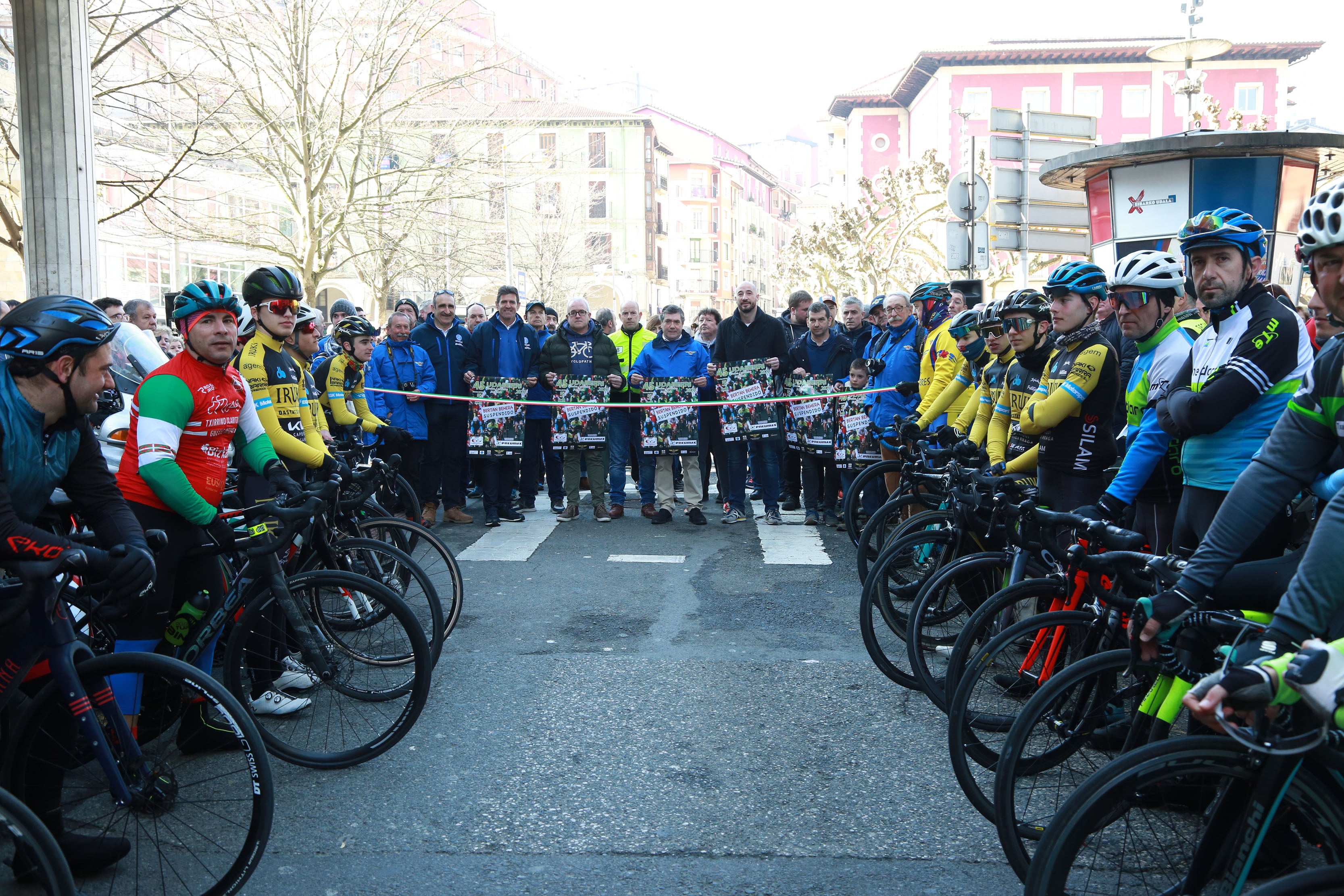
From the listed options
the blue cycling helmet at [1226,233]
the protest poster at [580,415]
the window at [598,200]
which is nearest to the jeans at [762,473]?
→ the protest poster at [580,415]

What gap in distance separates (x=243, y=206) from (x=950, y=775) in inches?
1029

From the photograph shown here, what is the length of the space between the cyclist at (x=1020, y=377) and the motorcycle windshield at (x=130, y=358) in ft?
17.7

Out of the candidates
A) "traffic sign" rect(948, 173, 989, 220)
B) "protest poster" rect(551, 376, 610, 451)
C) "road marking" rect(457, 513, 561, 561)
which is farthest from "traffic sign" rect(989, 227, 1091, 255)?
"road marking" rect(457, 513, 561, 561)

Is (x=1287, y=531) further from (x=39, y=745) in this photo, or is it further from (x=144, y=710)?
(x=39, y=745)

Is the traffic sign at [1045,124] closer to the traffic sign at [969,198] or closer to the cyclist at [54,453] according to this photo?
the traffic sign at [969,198]

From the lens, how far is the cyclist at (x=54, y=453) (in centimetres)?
329

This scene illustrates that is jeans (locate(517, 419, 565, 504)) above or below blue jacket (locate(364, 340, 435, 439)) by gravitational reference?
below

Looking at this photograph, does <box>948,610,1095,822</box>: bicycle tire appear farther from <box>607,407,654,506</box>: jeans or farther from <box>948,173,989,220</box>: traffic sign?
<box>948,173,989,220</box>: traffic sign

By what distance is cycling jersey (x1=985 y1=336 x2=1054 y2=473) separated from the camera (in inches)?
231

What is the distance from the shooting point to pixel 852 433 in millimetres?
10898

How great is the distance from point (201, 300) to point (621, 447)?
7.55 metres

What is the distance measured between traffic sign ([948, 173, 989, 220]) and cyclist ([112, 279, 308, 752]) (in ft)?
34.2

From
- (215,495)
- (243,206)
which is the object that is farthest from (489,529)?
(243,206)

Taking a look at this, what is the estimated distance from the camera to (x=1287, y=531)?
3850 mm
